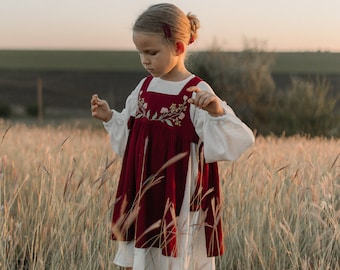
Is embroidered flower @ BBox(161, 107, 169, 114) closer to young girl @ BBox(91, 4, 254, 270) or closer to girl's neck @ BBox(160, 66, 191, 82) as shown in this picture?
young girl @ BBox(91, 4, 254, 270)

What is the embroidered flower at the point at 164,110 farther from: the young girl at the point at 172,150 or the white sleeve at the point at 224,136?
the white sleeve at the point at 224,136

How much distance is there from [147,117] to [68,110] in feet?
107

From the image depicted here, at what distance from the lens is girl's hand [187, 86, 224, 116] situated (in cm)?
174

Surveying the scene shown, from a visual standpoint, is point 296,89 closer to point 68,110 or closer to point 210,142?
point 210,142

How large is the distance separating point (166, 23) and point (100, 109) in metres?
0.43

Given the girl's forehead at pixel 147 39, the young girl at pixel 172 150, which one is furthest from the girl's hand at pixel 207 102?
the girl's forehead at pixel 147 39

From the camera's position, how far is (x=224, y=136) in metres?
1.87

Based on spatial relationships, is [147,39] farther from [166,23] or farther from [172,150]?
[172,150]

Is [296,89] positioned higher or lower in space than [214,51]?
lower

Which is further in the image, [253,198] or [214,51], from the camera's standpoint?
[214,51]

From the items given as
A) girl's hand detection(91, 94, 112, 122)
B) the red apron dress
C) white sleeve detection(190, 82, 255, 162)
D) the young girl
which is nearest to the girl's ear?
the young girl

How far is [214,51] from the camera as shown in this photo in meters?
13.1

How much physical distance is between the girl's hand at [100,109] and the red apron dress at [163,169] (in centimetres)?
14

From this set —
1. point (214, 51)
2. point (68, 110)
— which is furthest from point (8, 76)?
→ point (214, 51)
